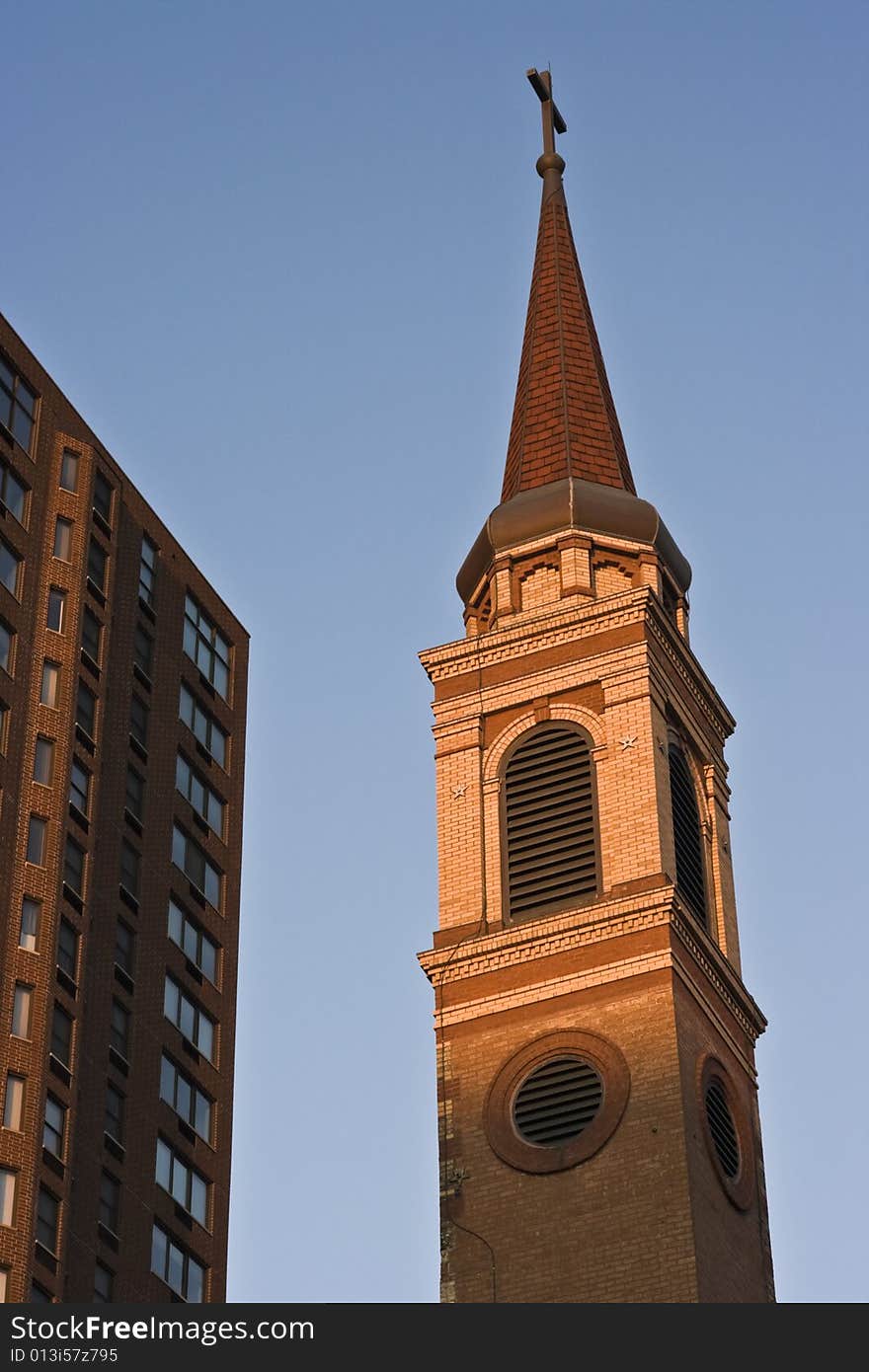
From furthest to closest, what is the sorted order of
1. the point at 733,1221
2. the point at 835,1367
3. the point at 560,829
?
1. the point at 560,829
2. the point at 733,1221
3. the point at 835,1367

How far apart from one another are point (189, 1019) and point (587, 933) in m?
9.47

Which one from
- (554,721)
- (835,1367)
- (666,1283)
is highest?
(554,721)

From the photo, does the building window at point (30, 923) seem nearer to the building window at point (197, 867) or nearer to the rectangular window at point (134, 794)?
the rectangular window at point (134, 794)

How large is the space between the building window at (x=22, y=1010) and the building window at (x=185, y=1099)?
639cm

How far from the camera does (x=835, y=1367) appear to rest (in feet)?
115

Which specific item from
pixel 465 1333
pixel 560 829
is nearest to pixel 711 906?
pixel 560 829

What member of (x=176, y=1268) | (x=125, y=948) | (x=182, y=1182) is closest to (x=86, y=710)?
(x=125, y=948)

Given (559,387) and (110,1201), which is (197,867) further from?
(559,387)

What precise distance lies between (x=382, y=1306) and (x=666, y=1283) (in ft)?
99.5

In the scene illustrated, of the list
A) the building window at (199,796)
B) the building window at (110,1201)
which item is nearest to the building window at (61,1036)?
the building window at (110,1201)

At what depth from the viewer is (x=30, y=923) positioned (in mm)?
62375

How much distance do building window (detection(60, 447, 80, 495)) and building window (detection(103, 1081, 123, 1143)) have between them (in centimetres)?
1382

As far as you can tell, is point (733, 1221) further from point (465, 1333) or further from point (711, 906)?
point (465, 1333)

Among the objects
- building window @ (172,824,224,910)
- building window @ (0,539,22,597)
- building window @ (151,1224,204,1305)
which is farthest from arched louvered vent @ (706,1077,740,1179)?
building window @ (0,539,22,597)
